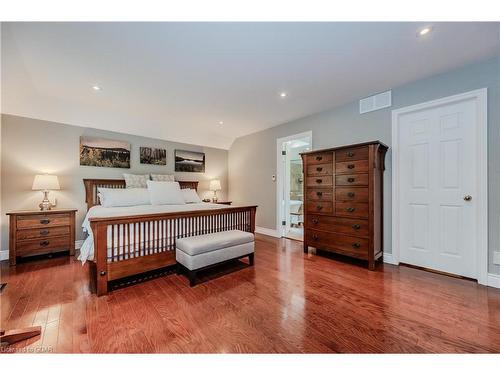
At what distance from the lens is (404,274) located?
2461 mm

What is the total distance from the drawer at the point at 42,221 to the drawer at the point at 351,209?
4004 millimetres

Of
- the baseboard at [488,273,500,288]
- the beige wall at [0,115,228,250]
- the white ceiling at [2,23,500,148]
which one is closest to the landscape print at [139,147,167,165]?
the beige wall at [0,115,228,250]

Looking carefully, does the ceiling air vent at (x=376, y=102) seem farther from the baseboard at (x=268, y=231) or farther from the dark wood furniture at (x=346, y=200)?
the baseboard at (x=268, y=231)

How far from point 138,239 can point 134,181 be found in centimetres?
200

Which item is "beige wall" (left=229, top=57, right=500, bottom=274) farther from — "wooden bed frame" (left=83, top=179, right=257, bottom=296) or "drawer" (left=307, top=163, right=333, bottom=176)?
"wooden bed frame" (left=83, top=179, right=257, bottom=296)

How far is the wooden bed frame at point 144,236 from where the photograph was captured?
6.54 ft

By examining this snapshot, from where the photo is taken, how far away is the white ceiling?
5.61 feet

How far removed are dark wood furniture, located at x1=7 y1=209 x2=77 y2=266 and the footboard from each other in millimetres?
1554

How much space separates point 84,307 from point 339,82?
362 centimetres

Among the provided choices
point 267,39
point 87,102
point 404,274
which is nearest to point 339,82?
point 267,39

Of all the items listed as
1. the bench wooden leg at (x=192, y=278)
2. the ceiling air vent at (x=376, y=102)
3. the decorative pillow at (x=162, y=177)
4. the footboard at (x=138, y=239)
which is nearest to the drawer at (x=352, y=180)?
the ceiling air vent at (x=376, y=102)

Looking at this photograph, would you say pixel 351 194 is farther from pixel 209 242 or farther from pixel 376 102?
pixel 209 242

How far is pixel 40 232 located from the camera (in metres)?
2.85
